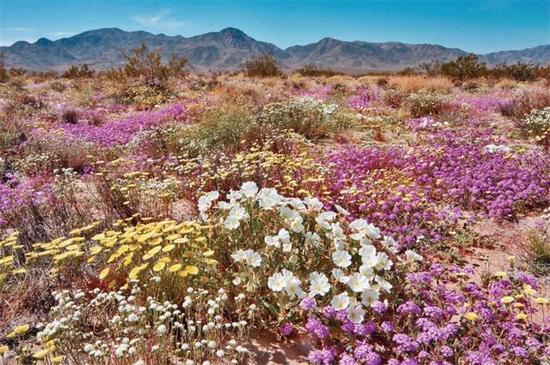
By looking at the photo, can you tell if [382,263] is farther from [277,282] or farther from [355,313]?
[277,282]

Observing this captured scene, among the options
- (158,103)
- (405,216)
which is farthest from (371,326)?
(158,103)

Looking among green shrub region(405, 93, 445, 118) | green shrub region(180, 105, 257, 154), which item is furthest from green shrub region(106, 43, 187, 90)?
green shrub region(180, 105, 257, 154)

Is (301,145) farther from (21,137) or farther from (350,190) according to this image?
(21,137)

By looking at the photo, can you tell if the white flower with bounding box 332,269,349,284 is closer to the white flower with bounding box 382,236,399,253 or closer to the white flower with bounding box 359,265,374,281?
the white flower with bounding box 359,265,374,281

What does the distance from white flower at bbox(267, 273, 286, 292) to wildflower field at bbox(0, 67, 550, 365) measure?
17 millimetres

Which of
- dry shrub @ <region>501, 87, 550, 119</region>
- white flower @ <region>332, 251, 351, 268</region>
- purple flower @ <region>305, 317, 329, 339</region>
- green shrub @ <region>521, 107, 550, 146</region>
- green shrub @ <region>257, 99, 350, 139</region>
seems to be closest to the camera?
purple flower @ <region>305, 317, 329, 339</region>

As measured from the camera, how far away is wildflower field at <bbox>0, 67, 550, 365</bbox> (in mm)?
2701

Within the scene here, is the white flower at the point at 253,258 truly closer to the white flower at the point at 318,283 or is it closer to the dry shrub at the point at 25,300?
the white flower at the point at 318,283

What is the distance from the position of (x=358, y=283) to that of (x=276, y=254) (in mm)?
661

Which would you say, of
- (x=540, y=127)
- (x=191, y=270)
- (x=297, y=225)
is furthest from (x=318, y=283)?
(x=540, y=127)

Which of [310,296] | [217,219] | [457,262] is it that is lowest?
[457,262]

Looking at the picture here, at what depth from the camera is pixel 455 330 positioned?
2668mm

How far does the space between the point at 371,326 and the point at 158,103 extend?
13477 mm

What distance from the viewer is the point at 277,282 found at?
112 inches
